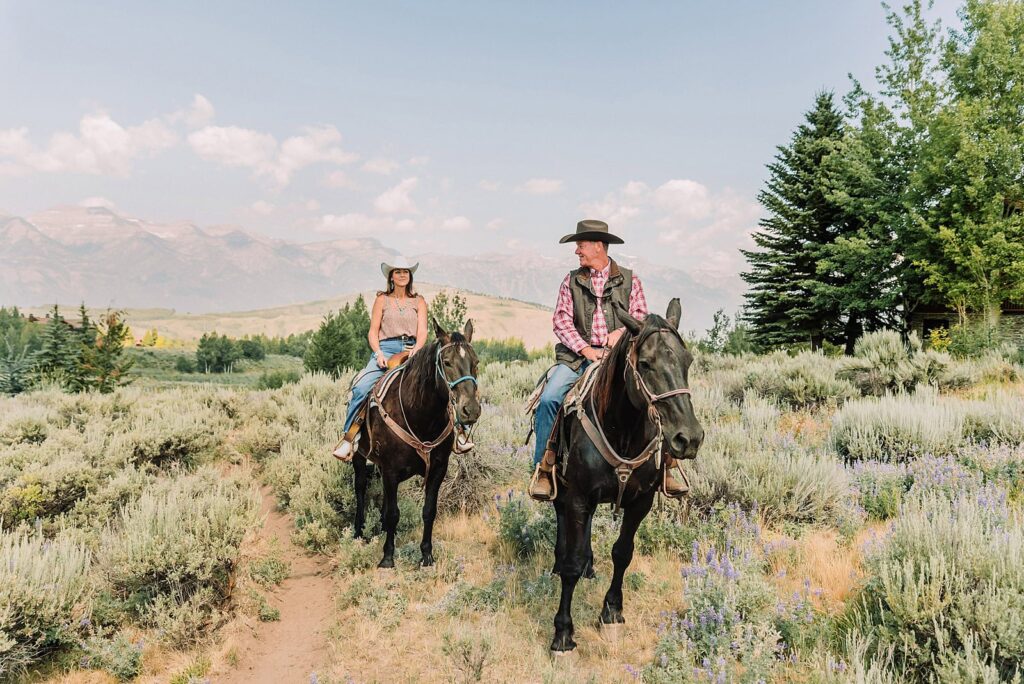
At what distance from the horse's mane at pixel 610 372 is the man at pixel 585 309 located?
571 millimetres

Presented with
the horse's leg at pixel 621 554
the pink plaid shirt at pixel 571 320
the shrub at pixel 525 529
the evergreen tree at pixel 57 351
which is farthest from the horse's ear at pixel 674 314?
the evergreen tree at pixel 57 351

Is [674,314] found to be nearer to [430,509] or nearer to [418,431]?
[418,431]

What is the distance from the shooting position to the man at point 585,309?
449 centimetres

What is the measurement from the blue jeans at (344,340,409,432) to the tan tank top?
0.14 meters

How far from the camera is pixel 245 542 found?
6152 mm

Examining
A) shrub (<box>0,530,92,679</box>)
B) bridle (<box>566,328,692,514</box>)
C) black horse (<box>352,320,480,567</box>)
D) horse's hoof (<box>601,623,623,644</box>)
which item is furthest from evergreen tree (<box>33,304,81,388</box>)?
horse's hoof (<box>601,623,623,644</box>)

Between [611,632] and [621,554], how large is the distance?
0.57 m

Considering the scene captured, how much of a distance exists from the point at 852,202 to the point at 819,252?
9.38 ft

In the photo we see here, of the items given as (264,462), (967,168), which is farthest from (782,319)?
(264,462)

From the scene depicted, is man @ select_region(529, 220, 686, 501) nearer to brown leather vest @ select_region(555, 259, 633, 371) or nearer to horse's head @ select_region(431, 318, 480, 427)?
→ brown leather vest @ select_region(555, 259, 633, 371)

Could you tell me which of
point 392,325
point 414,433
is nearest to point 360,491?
point 414,433

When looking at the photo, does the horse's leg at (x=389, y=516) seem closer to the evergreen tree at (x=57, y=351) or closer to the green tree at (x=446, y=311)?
Answer: the evergreen tree at (x=57, y=351)

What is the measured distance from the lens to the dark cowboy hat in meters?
4.48

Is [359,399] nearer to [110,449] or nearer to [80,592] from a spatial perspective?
[80,592]
